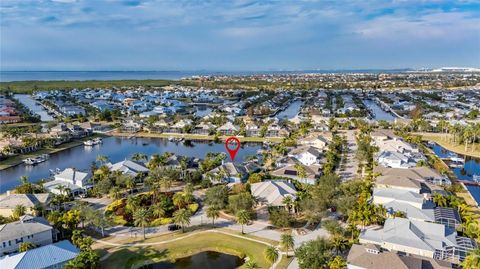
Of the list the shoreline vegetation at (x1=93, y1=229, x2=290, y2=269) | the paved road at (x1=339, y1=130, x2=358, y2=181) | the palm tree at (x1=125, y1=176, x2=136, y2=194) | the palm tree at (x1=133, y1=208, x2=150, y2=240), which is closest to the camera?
the shoreline vegetation at (x1=93, y1=229, x2=290, y2=269)

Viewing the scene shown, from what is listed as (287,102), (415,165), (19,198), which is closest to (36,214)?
(19,198)

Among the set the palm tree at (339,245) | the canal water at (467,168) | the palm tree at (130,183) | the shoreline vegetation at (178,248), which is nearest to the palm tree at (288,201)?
the shoreline vegetation at (178,248)

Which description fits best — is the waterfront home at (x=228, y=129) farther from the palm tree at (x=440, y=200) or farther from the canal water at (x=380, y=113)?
the palm tree at (x=440, y=200)

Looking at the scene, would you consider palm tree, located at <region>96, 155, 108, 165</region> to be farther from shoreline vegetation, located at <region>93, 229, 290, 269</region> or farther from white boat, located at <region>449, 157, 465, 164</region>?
white boat, located at <region>449, 157, 465, 164</region>

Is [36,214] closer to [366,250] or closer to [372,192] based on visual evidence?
[366,250]

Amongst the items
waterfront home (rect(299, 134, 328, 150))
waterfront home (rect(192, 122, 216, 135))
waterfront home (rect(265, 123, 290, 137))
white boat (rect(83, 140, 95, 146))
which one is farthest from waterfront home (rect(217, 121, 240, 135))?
white boat (rect(83, 140, 95, 146))

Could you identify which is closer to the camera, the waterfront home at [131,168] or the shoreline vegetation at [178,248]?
the shoreline vegetation at [178,248]
